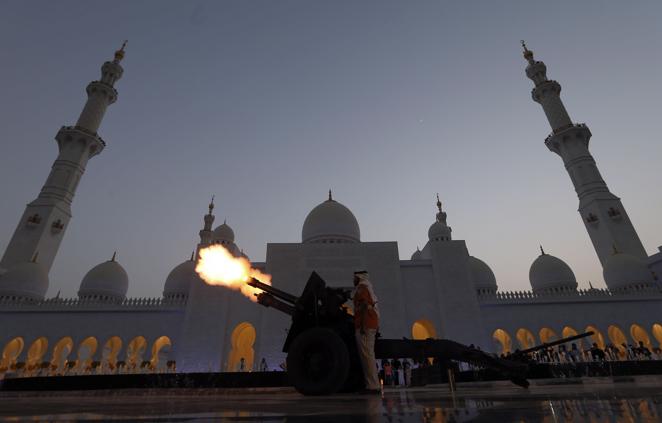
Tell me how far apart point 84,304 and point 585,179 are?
35831 millimetres

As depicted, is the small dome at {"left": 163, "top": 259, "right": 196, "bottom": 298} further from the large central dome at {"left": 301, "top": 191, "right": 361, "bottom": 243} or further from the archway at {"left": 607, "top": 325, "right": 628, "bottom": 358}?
the archway at {"left": 607, "top": 325, "right": 628, "bottom": 358}

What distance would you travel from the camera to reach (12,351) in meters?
20.2

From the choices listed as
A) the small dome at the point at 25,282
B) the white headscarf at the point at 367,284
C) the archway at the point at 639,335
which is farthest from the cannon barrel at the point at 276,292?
the archway at the point at 639,335

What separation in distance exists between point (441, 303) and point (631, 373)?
1033cm

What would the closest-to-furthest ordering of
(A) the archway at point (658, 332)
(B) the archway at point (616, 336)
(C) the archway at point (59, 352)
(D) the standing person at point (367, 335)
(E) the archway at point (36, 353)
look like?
(D) the standing person at point (367, 335) → (E) the archway at point (36, 353) → (C) the archway at point (59, 352) → (A) the archway at point (658, 332) → (B) the archway at point (616, 336)

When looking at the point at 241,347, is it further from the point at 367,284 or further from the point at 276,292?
the point at 367,284

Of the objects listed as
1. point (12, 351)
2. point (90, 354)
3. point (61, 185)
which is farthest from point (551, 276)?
point (61, 185)

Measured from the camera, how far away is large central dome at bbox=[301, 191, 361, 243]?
25344 millimetres

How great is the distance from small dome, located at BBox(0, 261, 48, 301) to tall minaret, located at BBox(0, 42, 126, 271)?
3.26 ft

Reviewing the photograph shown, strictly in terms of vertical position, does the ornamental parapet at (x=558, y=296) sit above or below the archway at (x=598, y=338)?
above

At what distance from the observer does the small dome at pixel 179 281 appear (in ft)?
80.5

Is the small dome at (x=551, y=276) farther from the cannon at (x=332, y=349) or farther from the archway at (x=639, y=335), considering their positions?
the cannon at (x=332, y=349)

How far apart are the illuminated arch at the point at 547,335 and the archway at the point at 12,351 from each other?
99.1 ft

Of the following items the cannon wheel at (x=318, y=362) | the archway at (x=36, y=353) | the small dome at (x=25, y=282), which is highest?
the small dome at (x=25, y=282)
